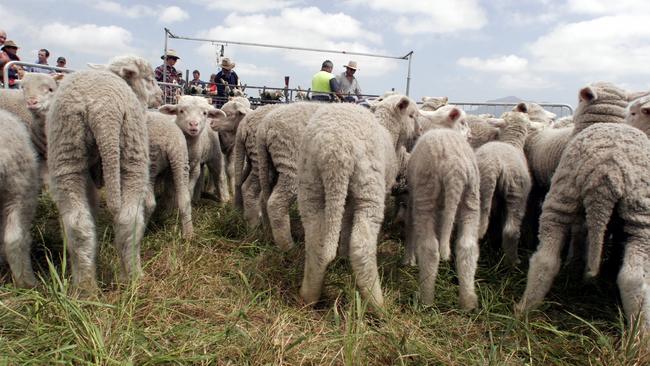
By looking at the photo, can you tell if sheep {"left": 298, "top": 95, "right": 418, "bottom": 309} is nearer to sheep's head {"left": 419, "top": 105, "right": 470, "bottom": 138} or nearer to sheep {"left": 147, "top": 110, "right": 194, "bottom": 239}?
sheep's head {"left": 419, "top": 105, "right": 470, "bottom": 138}

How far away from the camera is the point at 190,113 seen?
19.8ft

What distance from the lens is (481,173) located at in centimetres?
441

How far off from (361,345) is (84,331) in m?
1.61

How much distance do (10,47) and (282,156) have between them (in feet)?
27.3

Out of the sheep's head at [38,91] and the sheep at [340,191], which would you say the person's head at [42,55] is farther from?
the sheep at [340,191]

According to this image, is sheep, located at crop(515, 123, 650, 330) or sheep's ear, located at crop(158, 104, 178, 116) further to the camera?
sheep's ear, located at crop(158, 104, 178, 116)

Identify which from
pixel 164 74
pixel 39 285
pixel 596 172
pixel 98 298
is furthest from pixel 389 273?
pixel 164 74

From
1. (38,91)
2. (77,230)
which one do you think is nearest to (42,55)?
(38,91)

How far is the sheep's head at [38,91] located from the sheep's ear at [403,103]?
14.4ft

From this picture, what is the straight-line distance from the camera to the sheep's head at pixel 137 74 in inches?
170

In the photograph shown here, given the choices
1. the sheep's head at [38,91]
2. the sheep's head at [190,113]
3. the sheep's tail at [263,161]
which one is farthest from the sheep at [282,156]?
the sheep's head at [38,91]

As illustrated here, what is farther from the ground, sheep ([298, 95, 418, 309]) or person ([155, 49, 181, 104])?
person ([155, 49, 181, 104])

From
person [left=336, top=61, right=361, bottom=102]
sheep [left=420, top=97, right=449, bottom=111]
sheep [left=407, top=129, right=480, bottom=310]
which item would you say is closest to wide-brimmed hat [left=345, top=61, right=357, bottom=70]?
person [left=336, top=61, right=361, bottom=102]

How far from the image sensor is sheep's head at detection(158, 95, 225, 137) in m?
5.89
